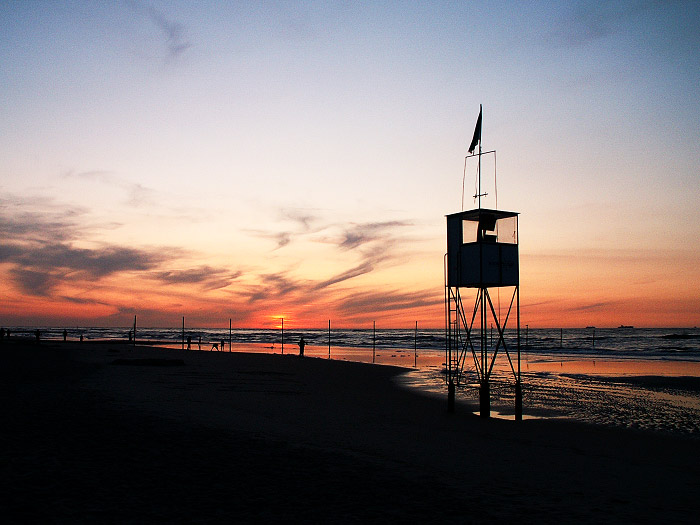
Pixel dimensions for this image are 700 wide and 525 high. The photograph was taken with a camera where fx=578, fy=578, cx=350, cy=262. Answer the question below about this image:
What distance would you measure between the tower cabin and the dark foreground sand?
4.31m

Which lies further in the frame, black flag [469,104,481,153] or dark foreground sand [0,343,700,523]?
black flag [469,104,481,153]

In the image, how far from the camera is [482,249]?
17969mm

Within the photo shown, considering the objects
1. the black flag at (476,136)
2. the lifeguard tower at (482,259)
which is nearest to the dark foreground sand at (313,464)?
the lifeguard tower at (482,259)

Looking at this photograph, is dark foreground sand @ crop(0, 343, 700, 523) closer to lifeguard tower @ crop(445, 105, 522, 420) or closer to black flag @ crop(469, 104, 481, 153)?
lifeguard tower @ crop(445, 105, 522, 420)

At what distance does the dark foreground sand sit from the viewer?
779 cm

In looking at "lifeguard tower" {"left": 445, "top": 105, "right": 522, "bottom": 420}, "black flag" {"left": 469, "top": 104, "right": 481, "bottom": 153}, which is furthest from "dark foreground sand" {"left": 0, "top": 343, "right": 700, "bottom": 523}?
"black flag" {"left": 469, "top": 104, "right": 481, "bottom": 153}

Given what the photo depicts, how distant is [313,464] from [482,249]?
9.82 metres

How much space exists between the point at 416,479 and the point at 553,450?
4741 mm

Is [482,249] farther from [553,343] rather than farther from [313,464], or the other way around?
[553,343]

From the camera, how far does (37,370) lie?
2667 cm

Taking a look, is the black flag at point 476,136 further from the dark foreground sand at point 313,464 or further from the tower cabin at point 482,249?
the dark foreground sand at point 313,464

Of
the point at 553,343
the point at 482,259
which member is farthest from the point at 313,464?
the point at 553,343

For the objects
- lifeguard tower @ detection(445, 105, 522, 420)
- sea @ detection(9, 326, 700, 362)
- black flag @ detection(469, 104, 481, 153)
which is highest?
black flag @ detection(469, 104, 481, 153)

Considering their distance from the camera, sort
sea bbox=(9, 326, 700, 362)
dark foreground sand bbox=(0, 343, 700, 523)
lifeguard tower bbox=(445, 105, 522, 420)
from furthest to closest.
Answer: sea bbox=(9, 326, 700, 362) < lifeguard tower bbox=(445, 105, 522, 420) < dark foreground sand bbox=(0, 343, 700, 523)
